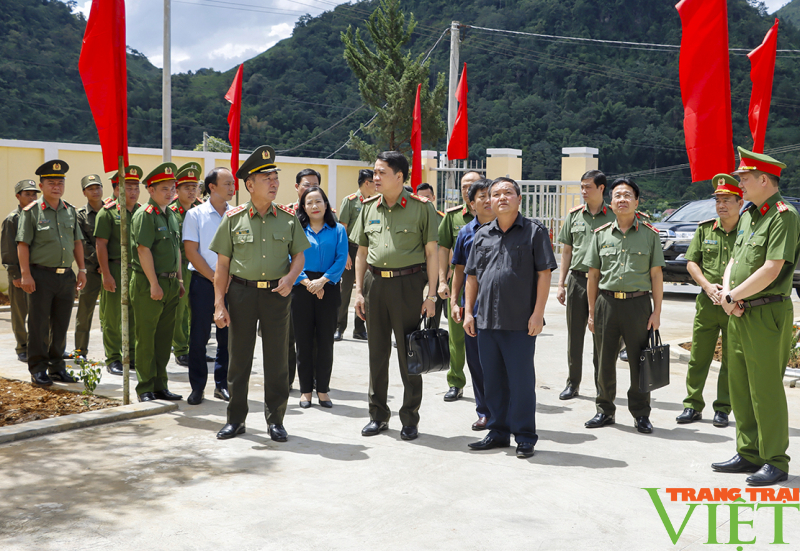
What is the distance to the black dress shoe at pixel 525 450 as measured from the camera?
502cm

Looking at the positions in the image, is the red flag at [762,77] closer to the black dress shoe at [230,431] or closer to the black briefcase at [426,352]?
the black briefcase at [426,352]

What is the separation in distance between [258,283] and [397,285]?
0.98 metres

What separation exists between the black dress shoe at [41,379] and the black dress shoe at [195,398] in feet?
4.73

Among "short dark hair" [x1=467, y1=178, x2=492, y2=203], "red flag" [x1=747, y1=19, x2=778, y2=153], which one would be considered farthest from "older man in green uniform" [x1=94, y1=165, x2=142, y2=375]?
"red flag" [x1=747, y1=19, x2=778, y2=153]

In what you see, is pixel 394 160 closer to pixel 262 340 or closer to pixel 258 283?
pixel 258 283

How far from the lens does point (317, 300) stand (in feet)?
21.2

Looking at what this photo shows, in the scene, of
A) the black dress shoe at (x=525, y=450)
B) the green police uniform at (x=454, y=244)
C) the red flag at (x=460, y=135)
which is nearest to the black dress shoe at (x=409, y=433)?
the black dress shoe at (x=525, y=450)

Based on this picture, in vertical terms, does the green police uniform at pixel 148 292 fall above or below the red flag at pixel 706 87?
below

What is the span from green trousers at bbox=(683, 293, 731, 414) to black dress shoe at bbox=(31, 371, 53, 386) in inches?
214

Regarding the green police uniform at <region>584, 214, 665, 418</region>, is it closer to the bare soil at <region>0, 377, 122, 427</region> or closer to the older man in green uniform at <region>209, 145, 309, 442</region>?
the older man in green uniform at <region>209, 145, 309, 442</region>

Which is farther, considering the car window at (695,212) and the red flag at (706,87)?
the car window at (695,212)

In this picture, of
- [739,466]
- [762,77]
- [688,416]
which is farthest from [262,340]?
[762,77]

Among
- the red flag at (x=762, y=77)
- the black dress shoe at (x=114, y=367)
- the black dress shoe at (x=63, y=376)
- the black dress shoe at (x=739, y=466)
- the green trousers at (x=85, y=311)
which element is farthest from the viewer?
the green trousers at (x=85, y=311)

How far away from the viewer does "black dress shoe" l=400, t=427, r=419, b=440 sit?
5.45 meters
